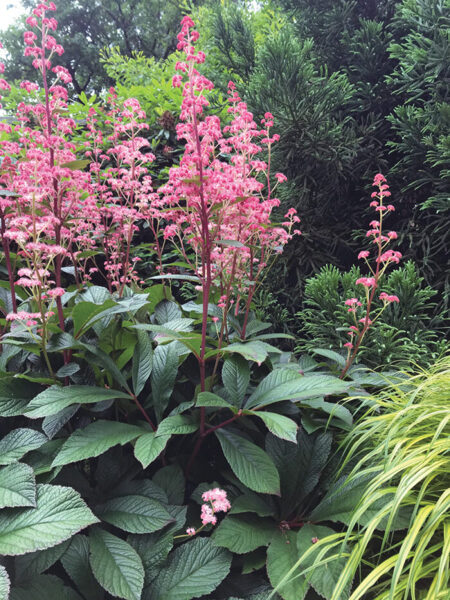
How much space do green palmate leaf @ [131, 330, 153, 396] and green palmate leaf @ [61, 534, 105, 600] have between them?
41 cm

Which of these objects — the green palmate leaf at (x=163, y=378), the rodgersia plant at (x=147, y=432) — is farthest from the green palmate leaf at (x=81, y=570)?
the green palmate leaf at (x=163, y=378)

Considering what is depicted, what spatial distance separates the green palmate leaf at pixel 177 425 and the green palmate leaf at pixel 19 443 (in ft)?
1.03

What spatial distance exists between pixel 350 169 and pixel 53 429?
2.14m

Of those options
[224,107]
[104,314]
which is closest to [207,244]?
[104,314]

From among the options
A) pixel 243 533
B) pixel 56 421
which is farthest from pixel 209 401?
pixel 56 421

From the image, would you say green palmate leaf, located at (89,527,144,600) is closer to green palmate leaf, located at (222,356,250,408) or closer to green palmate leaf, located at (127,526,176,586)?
green palmate leaf, located at (127,526,176,586)

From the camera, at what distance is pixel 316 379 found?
4.08 ft

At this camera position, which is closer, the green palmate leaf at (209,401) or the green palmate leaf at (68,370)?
the green palmate leaf at (209,401)

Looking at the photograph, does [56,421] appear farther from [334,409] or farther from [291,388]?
[334,409]

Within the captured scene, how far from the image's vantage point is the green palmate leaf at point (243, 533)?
103cm

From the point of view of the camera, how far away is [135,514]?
1090 millimetres

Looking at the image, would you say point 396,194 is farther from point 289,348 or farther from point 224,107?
point 224,107

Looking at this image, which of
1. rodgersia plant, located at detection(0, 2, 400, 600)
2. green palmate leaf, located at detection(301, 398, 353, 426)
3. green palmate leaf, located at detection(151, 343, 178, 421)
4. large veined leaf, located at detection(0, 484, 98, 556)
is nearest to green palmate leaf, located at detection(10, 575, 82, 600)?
rodgersia plant, located at detection(0, 2, 400, 600)

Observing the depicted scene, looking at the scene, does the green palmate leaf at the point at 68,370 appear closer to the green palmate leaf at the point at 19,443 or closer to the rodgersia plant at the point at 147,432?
the rodgersia plant at the point at 147,432
